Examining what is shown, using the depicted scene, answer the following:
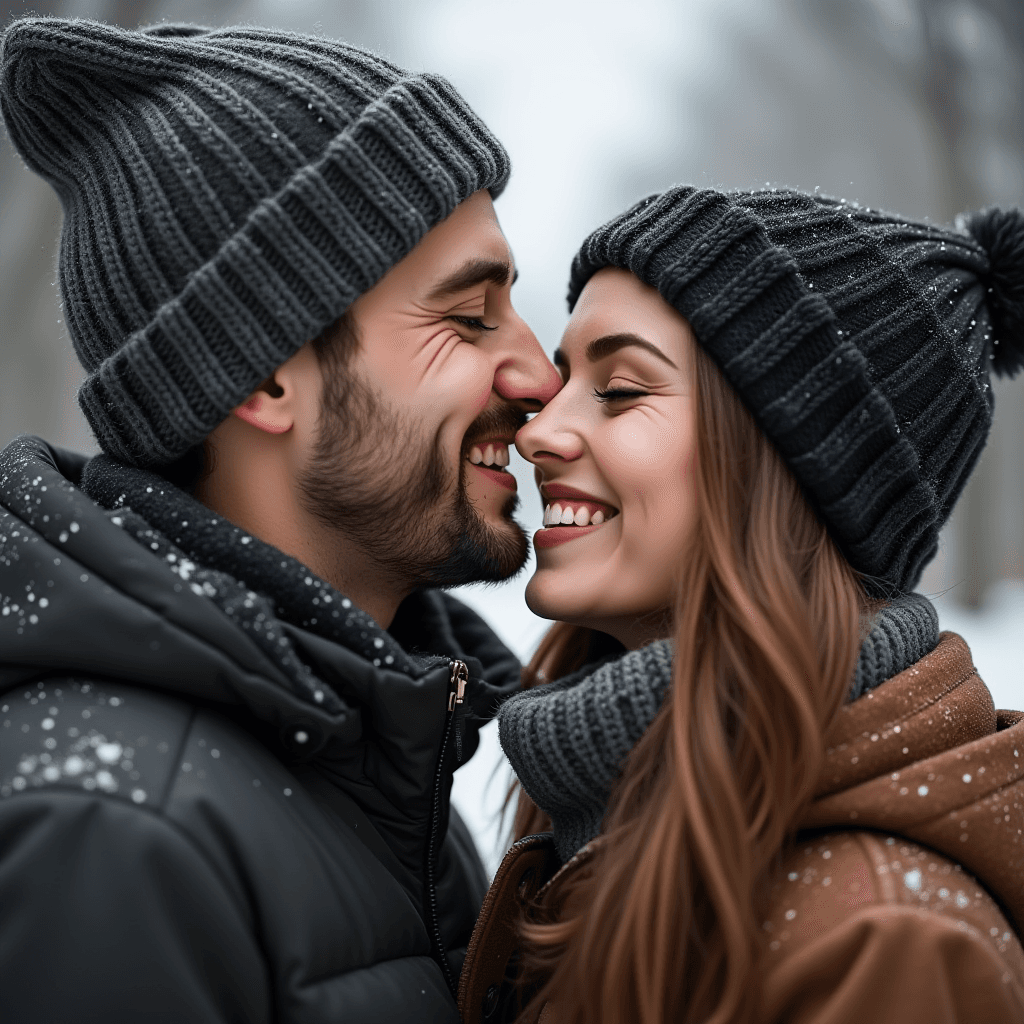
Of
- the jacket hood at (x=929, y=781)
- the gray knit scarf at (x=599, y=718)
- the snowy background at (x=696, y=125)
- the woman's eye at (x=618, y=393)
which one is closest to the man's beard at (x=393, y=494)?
the woman's eye at (x=618, y=393)

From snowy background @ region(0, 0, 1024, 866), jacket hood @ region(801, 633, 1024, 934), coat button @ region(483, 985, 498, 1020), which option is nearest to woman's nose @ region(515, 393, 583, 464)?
jacket hood @ region(801, 633, 1024, 934)

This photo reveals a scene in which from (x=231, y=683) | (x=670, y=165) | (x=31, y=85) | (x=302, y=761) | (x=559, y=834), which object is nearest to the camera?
(x=231, y=683)

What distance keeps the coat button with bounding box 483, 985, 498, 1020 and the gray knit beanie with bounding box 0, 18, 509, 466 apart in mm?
1003

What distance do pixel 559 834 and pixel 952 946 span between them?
636 mm

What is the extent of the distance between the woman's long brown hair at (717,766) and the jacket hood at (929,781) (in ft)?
0.15

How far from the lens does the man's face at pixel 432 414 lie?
1.65 metres

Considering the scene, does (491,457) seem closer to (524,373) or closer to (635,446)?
(524,373)

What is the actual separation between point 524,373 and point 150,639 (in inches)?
36.4

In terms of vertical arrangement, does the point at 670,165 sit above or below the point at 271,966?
above

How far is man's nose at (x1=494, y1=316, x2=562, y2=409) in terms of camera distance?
182 centimetres

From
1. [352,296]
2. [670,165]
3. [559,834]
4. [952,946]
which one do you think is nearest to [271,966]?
[559,834]

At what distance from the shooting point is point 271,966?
114cm

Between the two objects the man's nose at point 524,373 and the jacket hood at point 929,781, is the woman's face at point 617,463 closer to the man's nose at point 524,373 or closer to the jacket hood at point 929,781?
the man's nose at point 524,373

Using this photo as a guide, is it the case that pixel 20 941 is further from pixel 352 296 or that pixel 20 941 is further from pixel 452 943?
pixel 352 296
